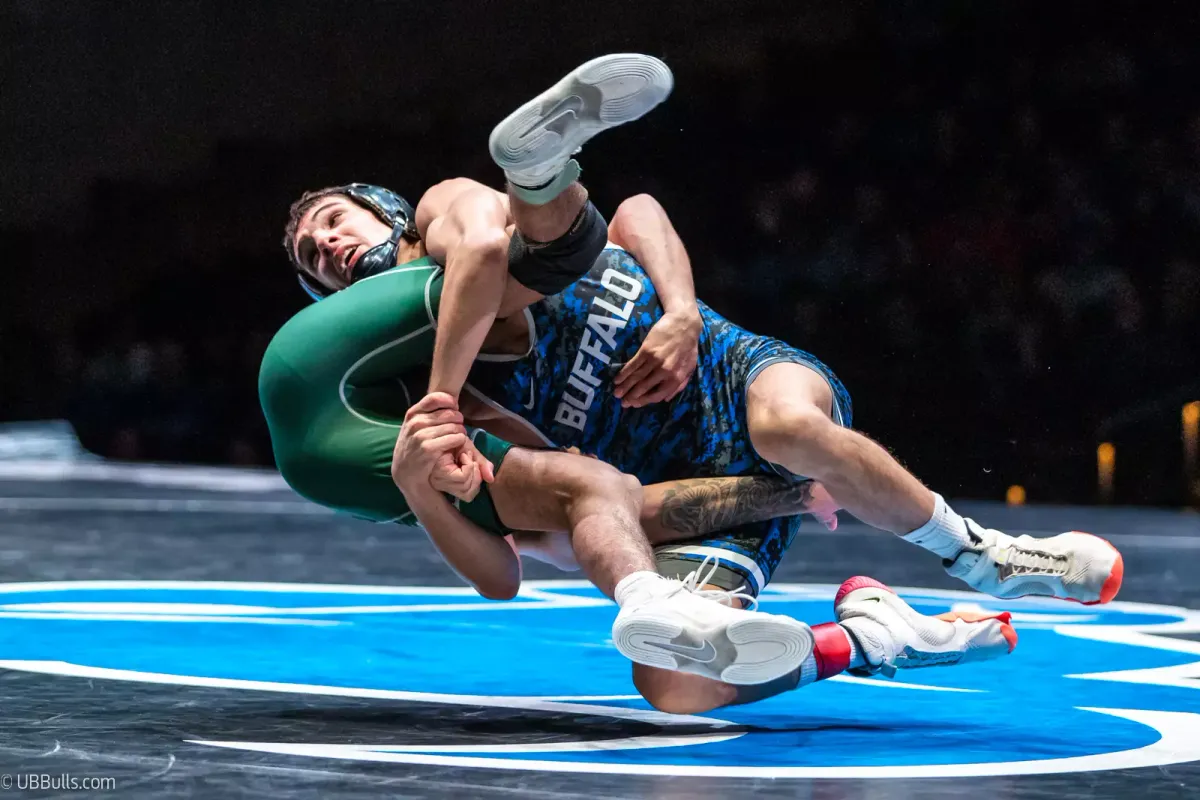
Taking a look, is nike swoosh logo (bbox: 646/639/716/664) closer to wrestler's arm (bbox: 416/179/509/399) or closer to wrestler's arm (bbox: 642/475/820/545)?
wrestler's arm (bbox: 416/179/509/399)

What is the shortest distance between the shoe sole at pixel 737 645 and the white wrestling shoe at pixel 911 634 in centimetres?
36

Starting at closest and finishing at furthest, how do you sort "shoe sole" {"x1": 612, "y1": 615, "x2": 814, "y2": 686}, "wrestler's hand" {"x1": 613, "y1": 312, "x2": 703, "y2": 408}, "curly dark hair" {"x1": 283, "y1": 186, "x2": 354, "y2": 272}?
"shoe sole" {"x1": 612, "y1": 615, "x2": 814, "y2": 686} → "wrestler's hand" {"x1": 613, "y1": 312, "x2": 703, "y2": 408} → "curly dark hair" {"x1": 283, "y1": 186, "x2": 354, "y2": 272}

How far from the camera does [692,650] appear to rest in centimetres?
174

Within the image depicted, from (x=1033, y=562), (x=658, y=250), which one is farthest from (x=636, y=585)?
(x=658, y=250)

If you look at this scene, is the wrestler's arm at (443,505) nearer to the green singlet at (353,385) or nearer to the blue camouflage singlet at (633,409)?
the green singlet at (353,385)

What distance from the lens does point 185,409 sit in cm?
873

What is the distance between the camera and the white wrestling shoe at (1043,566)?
2.20 metres

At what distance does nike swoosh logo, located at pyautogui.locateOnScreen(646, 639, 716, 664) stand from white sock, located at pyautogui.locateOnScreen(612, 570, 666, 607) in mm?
77

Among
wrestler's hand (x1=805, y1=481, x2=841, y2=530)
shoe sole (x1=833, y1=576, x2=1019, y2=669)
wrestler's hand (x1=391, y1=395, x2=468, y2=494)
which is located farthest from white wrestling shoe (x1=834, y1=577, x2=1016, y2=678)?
wrestler's hand (x1=391, y1=395, x2=468, y2=494)

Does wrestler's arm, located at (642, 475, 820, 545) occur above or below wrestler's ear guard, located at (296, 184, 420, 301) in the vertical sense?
below

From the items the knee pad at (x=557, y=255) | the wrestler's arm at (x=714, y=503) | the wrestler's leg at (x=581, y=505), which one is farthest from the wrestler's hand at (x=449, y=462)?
the wrestler's arm at (x=714, y=503)

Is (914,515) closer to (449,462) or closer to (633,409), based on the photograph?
(633,409)

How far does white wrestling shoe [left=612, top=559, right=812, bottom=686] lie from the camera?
172cm

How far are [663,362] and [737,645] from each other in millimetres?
707
